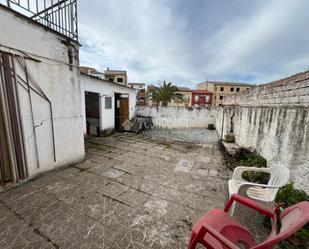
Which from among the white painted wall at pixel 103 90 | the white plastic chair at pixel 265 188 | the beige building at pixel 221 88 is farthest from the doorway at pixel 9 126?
the beige building at pixel 221 88

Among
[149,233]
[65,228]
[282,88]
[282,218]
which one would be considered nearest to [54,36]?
[65,228]

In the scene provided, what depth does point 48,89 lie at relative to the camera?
9.94 ft

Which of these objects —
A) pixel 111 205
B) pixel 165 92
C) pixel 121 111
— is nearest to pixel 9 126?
pixel 111 205

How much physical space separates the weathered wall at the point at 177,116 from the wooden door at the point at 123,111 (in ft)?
5.63

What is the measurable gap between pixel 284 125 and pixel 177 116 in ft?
24.8

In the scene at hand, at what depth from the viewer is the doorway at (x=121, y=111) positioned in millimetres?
8508

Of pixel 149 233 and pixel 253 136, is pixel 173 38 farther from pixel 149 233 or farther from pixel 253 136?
pixel 149 233

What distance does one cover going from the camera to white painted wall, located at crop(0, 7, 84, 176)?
2.48 m

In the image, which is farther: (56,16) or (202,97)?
(202,97)

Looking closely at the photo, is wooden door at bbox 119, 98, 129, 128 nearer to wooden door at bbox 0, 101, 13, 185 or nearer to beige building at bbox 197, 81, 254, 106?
wooden door at bbox 0, 101, 13, 185

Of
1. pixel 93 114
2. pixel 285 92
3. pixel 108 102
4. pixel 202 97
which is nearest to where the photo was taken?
pixel 285 92

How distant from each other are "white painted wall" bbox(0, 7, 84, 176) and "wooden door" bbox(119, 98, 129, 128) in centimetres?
485

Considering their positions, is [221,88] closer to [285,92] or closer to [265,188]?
[285,92]

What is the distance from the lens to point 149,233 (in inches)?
70.7
